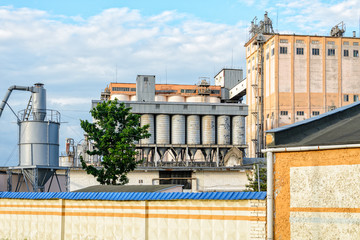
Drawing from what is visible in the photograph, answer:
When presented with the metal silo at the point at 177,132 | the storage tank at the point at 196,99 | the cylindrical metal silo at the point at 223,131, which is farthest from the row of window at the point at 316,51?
the metal silo at the point at 177,132

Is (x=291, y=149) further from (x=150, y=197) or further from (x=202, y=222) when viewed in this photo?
(x=150, y=197)

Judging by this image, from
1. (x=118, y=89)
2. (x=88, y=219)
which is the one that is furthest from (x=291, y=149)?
(x=118, y=89)

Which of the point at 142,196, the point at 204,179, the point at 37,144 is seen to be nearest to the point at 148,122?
the point at 204,179

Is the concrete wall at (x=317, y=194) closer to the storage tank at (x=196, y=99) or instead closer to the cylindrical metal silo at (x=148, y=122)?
the cylindrical metal silo at (x=148, y=122)

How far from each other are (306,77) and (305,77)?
0.16 m

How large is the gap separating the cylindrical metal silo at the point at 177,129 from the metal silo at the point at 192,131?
746 mm

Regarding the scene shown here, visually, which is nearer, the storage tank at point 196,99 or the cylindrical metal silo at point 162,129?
the cylindrical metal silo at point 162,129

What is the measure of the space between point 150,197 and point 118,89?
7648cm

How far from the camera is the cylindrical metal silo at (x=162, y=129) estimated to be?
2598 inches

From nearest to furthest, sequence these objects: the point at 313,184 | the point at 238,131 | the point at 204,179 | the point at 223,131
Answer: the point at 313,184, the point at 204,179, the point at 223,131, the point at 238,131

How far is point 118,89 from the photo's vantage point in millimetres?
92688

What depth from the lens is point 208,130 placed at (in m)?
67.0

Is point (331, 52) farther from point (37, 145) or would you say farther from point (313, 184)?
point (313, 184)

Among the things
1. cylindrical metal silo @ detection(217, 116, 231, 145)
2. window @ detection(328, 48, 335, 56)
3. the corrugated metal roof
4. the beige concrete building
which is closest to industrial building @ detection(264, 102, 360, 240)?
the corrugated metal roof
